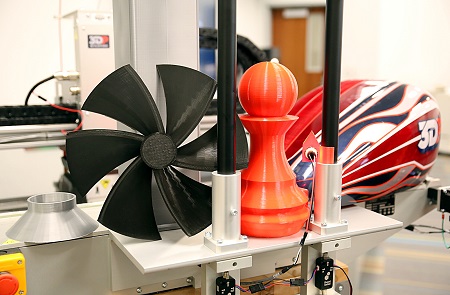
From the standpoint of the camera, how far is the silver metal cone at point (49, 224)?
794 mm

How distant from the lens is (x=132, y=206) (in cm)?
78

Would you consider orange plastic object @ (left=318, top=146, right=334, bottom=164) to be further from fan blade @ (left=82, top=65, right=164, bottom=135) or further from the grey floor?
the grey floor

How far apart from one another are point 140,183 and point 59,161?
2420 millimetres

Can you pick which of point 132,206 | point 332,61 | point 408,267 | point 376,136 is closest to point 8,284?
point 132,206

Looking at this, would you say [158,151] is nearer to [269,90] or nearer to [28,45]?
[269,90]

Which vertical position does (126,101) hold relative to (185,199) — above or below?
above

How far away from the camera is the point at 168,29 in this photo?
0.86 meters

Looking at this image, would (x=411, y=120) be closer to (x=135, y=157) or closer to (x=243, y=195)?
(x=243, y=195)

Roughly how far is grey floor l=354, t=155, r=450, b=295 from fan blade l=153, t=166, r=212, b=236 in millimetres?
1533

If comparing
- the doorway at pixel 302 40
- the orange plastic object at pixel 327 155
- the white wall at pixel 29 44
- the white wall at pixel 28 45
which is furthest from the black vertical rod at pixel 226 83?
the doorway at pixel 302 40

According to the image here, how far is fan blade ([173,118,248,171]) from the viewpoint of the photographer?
0.78m

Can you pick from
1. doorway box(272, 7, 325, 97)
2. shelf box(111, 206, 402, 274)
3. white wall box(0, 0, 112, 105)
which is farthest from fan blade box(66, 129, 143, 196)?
doorway box(272, 7, 325, 97)

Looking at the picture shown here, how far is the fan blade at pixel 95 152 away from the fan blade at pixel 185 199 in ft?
0.19

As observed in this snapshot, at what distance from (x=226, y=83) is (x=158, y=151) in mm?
178
